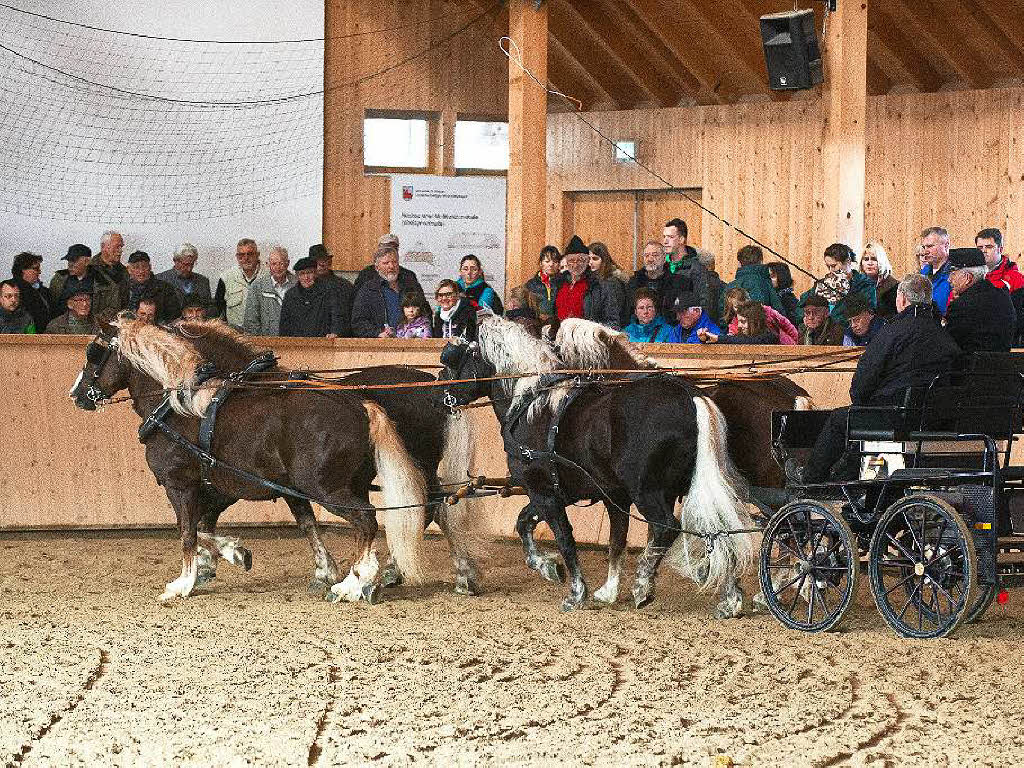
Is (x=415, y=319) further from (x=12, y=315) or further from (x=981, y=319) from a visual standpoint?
(x=981, y=319)

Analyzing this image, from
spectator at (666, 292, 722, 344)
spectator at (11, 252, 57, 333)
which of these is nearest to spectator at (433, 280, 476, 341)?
spectator at (666, 292, 722, 344)

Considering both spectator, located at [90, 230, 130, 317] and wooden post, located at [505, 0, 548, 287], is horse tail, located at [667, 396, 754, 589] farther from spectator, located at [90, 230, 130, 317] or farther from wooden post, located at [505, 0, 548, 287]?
spectator, located at [90, 230, 130, 317]

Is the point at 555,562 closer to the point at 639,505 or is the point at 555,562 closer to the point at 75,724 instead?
the point at 639,505

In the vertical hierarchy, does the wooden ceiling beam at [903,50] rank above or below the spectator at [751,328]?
above

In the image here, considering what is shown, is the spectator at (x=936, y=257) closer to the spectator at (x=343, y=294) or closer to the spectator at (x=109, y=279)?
the spectator at (x=343, y=294)

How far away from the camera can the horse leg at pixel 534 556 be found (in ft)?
30.9

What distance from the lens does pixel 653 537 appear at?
8477 mm

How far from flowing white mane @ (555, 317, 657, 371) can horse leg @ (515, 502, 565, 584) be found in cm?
107

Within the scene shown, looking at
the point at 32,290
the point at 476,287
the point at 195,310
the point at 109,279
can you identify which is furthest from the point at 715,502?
the point at 32,290

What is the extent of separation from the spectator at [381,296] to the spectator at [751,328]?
276cm

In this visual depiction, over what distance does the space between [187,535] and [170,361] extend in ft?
3.33

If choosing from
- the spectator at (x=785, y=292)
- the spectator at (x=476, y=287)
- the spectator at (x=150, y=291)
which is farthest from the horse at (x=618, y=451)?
the spectator at (x=150, y=291)

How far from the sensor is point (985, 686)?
21.0ft

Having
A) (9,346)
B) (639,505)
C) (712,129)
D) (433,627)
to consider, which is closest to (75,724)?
(433,627)
